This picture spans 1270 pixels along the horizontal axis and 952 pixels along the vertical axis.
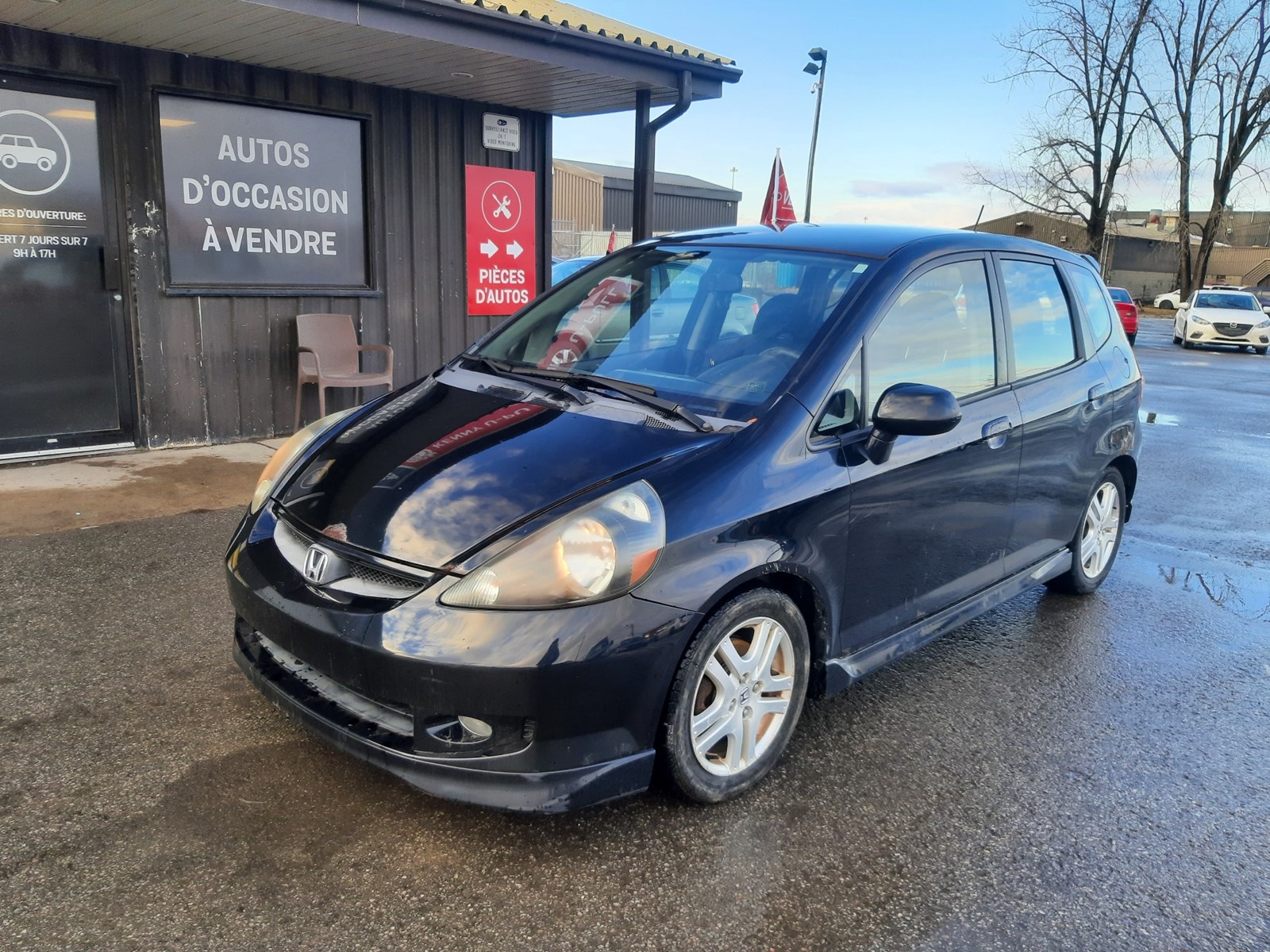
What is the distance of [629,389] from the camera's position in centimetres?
324

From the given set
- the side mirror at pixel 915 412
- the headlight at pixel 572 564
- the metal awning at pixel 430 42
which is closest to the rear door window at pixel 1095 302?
the side mirror at pixel 915 412

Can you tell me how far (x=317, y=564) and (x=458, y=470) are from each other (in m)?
0.47

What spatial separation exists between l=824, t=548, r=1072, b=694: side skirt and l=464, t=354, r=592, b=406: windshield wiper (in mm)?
1205

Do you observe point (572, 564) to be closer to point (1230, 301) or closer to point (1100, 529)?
point (1100, 529)

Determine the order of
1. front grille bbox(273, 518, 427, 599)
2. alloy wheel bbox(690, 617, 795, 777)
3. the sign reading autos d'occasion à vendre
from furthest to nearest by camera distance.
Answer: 1. the sign reading autos d'occasion à vendre
2. alloy wheel bbox(690, 617, 795, 777)
3. front grille bbox(273, 518, 427, 599)

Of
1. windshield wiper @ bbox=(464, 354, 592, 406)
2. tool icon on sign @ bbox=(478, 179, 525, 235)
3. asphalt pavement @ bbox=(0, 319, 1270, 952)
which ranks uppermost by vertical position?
tool icon on sign @ bbox=(478, 179, 525, 235)

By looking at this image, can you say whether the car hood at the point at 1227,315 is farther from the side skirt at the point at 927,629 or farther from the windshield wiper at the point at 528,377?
the windshield wiper at the point at 528,377

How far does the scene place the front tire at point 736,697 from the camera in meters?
2.62

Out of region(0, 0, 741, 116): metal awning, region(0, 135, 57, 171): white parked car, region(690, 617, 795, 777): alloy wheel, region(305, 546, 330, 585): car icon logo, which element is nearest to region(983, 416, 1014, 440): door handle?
region(690, 617, 795, 777): alloy wheel

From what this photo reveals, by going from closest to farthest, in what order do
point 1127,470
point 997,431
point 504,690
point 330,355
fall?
point 504,690 → point 997,431 → point 1127,470 → point 330,355

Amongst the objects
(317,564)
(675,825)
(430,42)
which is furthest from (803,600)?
(430,42)

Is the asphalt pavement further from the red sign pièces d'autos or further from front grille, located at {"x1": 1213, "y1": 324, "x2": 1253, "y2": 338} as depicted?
front grille, located at {"x1": 1213, "y1": 324, "x2": 1253, "y2": 338}

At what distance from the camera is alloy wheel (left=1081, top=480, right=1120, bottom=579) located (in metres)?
4.71

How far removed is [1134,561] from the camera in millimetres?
5582
